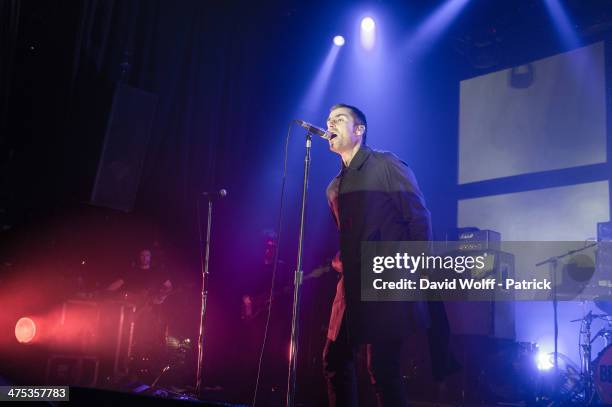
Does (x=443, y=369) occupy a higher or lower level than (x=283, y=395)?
higher

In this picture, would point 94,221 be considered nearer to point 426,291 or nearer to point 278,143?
point 278,143

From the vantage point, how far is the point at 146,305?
6.86m

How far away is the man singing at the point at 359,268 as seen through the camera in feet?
8.75

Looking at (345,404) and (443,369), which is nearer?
(443,369)

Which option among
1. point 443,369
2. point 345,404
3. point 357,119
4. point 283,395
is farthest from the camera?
point 283,395

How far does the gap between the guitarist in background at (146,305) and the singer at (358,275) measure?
424 cm

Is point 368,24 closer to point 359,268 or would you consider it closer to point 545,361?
point 545,361

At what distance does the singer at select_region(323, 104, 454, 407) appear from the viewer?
105 inches

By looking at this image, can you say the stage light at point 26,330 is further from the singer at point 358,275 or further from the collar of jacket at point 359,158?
the collar of jacket at point 359,158

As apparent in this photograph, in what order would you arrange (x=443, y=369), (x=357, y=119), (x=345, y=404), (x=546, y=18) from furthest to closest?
(x=546, y=18) < (x=357, y=119) < (x=345, y=404) < (x=443, y=369)

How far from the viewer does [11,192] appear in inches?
223

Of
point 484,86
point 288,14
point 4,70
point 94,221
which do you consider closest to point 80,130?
point 4,70

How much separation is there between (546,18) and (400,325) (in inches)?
252

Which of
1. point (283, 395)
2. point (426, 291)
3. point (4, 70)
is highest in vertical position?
point (4, 70)
